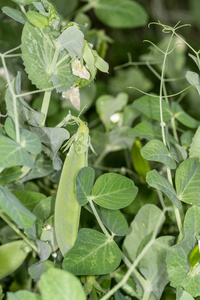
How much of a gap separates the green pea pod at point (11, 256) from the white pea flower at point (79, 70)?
0.12 m

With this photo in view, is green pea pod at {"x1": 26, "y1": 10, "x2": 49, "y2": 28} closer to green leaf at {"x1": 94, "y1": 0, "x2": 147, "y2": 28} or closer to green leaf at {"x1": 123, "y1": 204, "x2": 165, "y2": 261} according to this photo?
green leaf at {"x1": 123, "y1": 204, "x2": 165, "y2": 261}

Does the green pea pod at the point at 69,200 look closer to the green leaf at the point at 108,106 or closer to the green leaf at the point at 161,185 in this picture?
the green leaf at the point at 161,185

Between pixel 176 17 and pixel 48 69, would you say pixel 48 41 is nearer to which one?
pixel 48 69

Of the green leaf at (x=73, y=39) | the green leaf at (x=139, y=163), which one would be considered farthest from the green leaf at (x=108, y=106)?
the green leaf at (x=73, y=39)

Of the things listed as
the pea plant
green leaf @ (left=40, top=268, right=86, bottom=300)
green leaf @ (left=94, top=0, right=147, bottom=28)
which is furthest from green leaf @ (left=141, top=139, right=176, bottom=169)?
green leaf @ (left=94, top=0, right=147, bottom=28)

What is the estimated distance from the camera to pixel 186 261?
245mm

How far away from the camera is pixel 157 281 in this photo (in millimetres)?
267

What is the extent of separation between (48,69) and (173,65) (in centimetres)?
32

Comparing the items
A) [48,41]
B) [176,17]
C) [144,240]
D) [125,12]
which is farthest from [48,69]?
[176,17]

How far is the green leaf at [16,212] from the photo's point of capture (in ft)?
0.68

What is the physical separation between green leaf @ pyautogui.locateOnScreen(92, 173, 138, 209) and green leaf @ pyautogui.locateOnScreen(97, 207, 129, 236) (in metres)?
0.01

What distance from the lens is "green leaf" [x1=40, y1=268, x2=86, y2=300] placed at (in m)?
0.17

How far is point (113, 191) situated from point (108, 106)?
0.18 m

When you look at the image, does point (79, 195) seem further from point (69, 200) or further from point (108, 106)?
point (108, 106)
